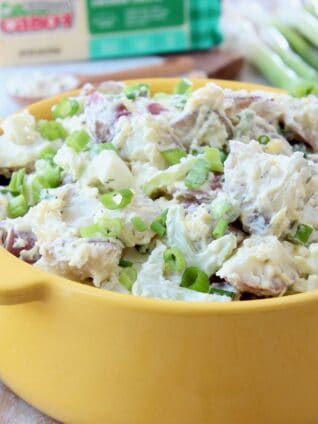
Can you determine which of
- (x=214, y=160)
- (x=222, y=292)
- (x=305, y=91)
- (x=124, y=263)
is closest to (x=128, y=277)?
(x=124, y=263)

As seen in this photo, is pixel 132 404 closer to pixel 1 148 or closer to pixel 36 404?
pixel 36 404

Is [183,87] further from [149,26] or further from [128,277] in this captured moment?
Result: [149,26]

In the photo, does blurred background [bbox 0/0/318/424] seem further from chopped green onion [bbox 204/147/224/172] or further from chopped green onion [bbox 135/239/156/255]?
chopped green onion [bbox 135/239/156/255]

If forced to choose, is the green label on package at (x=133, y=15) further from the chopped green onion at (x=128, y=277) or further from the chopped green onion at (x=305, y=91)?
the chopped green onion at (x=128, y=277)

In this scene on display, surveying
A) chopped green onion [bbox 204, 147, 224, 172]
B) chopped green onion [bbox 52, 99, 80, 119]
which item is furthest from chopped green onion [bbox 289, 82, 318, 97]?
chopped green onion [bbox 52, 99, 80, 119]

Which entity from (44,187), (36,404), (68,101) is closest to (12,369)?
(36,404)

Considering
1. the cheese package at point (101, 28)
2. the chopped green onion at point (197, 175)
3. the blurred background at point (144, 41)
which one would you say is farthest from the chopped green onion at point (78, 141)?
the cheese package at point (101, 28)
